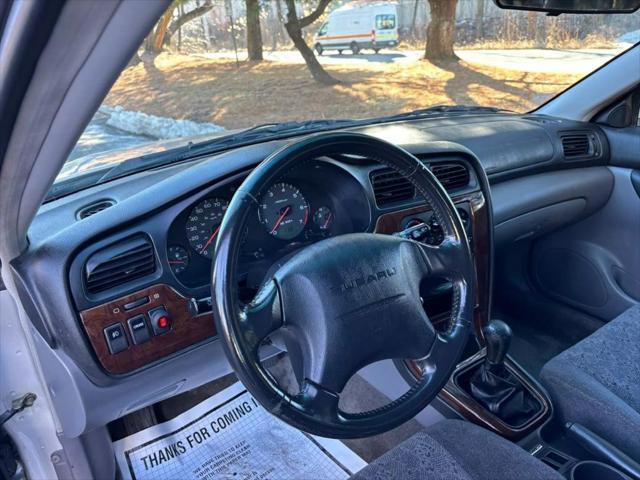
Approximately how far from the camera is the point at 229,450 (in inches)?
84.7

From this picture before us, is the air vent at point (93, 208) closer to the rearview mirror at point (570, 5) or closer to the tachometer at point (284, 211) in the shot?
the tachometer at point (284, 211)

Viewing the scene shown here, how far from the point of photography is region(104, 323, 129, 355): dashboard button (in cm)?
138

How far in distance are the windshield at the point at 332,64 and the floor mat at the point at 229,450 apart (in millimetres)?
1083

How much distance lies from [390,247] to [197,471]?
4.28 ft

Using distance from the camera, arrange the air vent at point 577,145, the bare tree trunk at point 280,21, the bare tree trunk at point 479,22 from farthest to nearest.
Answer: the bare tree trunk at point 479,22, the bare tree trunk at point 280,21, the air vent at point 577,145

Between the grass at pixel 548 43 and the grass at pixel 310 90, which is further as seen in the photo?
the grass at pixel 548 43

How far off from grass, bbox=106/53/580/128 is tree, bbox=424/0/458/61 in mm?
413

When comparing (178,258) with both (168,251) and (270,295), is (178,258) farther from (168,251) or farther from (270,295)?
(270,295)

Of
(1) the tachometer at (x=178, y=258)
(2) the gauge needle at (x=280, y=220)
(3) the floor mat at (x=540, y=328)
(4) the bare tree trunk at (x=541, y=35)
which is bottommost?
(3) the floor mat at (x=540, y=328)

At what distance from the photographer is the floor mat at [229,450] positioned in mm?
2053

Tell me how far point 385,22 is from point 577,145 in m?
5.69

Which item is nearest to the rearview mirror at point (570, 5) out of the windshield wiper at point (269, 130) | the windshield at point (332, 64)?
the windshield at point (332, 64)

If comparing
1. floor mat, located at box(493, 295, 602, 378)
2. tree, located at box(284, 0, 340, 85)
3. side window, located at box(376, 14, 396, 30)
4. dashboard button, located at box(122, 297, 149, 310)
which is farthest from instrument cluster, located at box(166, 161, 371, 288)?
side window, located at box(376, 14, 396, 30)

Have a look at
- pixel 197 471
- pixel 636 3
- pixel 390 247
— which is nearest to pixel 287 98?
pixel 636 3
